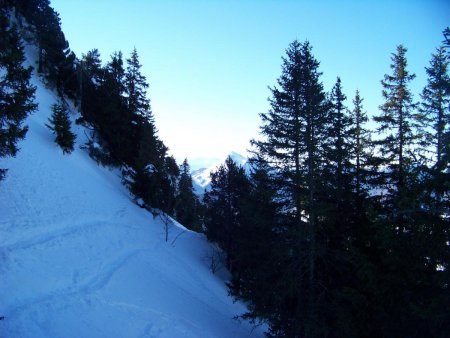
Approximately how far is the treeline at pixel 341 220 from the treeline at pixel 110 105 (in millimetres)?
17980

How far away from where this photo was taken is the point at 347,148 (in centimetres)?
1658

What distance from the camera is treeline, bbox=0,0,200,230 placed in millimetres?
31453

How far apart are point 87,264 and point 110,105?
21879mm

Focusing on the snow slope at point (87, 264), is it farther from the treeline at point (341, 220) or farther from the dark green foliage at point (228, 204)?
the treeline at point (341, 220)

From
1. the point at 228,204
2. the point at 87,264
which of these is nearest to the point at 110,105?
the point at 228,204

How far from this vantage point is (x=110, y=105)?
34.1m

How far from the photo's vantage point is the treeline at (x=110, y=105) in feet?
103

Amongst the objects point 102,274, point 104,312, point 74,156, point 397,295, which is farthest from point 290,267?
point 74,156

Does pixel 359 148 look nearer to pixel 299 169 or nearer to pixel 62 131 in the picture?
pixel 299 169

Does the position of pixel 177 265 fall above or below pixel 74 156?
below

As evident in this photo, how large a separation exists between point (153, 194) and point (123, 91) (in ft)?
48.3

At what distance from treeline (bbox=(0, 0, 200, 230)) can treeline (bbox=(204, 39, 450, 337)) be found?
1798 cm

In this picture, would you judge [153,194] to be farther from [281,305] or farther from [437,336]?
[437,336]

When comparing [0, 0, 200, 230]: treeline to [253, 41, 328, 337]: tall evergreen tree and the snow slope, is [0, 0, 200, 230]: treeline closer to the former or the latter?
the snow slope
